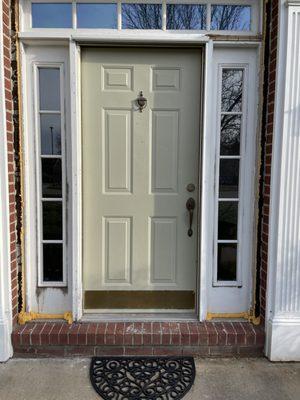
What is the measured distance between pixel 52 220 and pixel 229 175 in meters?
1.42

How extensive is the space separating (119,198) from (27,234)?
757mm

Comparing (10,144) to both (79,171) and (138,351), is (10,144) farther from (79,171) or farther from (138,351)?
(138,351)

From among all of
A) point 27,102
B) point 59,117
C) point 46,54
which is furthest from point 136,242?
point 46,54

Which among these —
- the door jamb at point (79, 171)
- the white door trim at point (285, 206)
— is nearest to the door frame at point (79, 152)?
the door jamb at point (79, 171)

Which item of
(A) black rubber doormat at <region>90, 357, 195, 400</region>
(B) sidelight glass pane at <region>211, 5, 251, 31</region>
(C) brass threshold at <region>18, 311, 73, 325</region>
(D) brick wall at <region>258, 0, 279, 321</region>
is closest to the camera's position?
(A) black rubber doormat at <region>90, 357, 195, 400</region>

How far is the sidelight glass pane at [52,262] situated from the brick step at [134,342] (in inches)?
15.1

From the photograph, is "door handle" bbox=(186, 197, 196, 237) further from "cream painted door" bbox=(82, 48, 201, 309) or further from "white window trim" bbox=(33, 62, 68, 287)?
"white window trim" bbox=(33, 62, 68, 287)

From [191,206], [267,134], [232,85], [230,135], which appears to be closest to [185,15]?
[232,85]

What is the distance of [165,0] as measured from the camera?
8.00 feet

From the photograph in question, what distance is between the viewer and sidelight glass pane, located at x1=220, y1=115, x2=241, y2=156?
8.41 feet

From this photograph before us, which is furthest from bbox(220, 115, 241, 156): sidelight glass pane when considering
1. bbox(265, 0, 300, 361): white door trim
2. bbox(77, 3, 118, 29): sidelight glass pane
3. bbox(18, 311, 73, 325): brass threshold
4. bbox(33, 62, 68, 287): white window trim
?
bbox(18, 311, 73, 325): brass threshold

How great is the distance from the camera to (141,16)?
8.08 ft

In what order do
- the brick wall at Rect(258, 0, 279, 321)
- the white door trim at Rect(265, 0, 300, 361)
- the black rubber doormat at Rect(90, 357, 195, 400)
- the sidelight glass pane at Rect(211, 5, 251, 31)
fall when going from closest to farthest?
the black rubber doormat at Rect(90, 357, 195, 400) < the white door trim at Rect(265, 0, 300, 361) < the brick wall at Rect(258, 0, 279, 321) < the sidelight glass pane at Rect(211, 5, 251, 31)

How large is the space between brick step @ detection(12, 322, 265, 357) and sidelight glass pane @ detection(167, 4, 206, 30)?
2.26m
